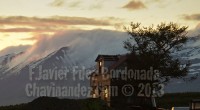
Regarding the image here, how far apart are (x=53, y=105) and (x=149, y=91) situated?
64.9ft

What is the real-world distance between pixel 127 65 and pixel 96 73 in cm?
1066

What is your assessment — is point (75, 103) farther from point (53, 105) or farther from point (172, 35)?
point (172, 35)

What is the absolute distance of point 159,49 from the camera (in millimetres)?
75062

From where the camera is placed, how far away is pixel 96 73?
88.1 meters

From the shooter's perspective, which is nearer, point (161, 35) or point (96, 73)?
point (161, 35)

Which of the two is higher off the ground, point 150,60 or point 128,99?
point 150,60

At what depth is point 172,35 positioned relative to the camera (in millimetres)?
75875

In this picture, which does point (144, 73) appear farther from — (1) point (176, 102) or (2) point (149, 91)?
(1) point (176, 102)

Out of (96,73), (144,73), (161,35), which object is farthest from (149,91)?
(96,73)

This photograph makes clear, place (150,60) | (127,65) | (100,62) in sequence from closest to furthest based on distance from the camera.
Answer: (150,60)
(127,65)
(100,62)

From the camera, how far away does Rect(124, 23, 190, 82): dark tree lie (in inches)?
2908

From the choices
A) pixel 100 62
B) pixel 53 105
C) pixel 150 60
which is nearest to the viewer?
pixel 53 105

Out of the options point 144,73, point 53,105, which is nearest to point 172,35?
point 144,73

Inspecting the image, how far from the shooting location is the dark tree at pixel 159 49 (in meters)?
73.9
